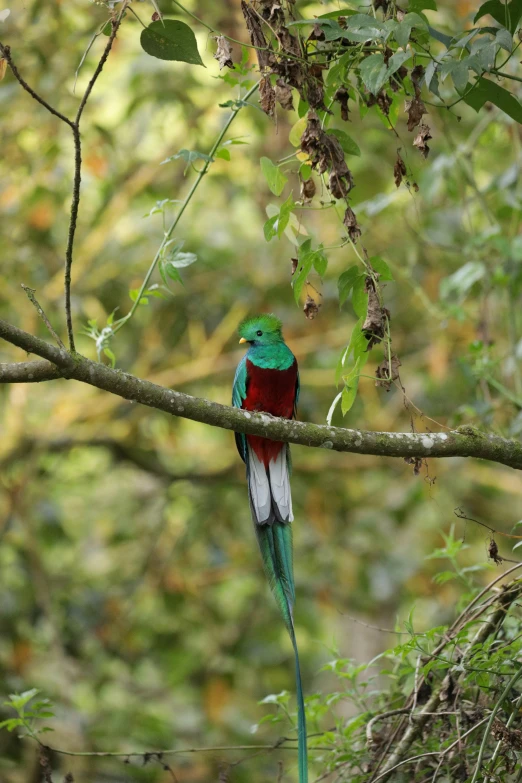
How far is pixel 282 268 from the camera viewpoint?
5.05 meters

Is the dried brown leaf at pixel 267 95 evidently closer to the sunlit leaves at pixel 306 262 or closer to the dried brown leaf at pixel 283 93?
the dried brown leaf at pixel 283 93

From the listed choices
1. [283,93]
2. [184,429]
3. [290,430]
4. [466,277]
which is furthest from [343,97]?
[184,429]

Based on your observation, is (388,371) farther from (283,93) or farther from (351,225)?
(283,93)

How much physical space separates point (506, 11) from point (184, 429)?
157 inches

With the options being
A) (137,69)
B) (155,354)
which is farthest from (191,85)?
(155,354)

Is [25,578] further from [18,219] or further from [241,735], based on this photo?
[18,219]

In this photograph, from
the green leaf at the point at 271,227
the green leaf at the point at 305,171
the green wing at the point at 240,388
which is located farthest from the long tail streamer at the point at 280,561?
the green leaf at the point at 305,171

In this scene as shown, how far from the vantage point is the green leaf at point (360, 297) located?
6.46ft

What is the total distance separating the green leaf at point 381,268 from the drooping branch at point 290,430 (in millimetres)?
375

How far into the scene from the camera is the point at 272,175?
200cm

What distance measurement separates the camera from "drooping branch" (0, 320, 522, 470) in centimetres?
175

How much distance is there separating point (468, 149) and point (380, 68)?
207 cm

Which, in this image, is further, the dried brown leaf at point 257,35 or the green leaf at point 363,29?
the dried brown leaf at point 257,35

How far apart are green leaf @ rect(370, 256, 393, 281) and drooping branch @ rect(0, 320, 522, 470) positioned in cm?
37
